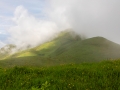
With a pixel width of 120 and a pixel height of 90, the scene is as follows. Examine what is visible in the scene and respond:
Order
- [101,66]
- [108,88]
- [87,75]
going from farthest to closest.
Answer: [101,66] < [87,75] < [108,88]

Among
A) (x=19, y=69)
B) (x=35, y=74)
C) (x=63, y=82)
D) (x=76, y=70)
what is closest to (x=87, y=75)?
(x=76, y=70)

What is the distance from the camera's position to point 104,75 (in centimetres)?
1653

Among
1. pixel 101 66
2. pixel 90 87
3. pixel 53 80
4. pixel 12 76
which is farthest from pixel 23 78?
pixel 101 66

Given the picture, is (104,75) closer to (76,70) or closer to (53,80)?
(76,70)

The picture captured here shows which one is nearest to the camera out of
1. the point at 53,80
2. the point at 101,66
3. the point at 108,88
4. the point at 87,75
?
the point at 108,88

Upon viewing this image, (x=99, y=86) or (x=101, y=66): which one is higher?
(x=101, y=66)

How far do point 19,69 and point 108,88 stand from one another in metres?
7.78

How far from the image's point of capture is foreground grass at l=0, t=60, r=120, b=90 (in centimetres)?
1519

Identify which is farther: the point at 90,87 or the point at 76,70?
the point at 76,70

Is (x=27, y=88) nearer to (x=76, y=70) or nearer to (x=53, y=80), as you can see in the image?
(x=53, y=80)

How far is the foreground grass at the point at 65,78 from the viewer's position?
598 inches

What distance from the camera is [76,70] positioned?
58.2ft

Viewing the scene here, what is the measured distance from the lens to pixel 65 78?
55.0 feet

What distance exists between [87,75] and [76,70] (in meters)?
1.14
